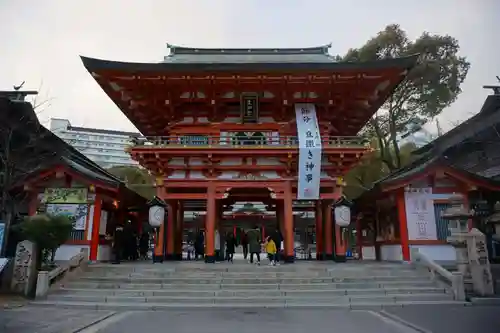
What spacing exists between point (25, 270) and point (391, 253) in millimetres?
14508

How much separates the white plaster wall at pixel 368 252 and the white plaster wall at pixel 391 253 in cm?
262

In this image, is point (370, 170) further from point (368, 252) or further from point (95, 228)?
point (95, 228)

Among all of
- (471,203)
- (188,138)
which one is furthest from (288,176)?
(471,203)

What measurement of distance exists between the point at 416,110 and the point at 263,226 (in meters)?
15.7

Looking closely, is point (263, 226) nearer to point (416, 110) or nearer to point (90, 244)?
point (416, 110)

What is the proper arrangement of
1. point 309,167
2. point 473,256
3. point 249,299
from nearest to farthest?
point 249,299 → point 473,256 → point 309,167

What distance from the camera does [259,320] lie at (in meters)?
8.50

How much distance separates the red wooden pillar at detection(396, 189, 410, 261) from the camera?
1495cm

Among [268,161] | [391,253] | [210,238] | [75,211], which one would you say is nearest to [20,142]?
[75,211]

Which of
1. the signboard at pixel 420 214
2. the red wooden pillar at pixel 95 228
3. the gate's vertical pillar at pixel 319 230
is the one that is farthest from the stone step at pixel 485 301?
the red wooden pillar at pixel 95 228

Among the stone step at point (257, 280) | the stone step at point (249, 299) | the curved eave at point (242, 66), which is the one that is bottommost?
the stone step at point (249, 299)

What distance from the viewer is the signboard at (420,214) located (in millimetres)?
15055

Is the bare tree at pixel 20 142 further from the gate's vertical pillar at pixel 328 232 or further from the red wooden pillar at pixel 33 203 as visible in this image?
the gate's vertical pillar at pixel 328 232

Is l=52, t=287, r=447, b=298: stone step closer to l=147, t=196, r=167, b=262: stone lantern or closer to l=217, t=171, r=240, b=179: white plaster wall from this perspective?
l=147, t=196, r=167, b=262: stone lantern
